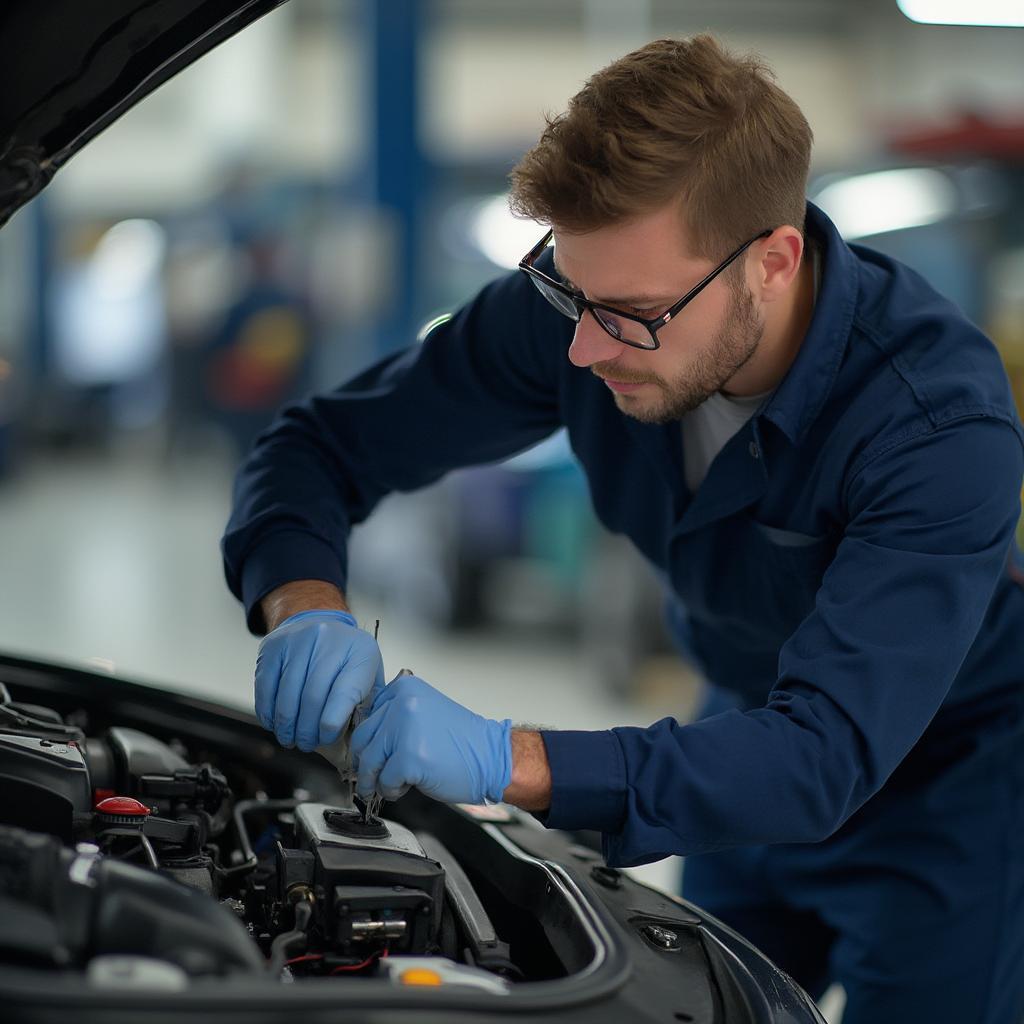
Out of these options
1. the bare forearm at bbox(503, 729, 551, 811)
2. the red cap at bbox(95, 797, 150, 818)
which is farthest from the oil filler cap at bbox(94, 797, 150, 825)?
the bare forearm at bbox(503, 729, 551, 811)

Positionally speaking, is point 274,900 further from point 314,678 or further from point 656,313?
point 656,313

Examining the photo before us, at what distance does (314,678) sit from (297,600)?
0.76ft

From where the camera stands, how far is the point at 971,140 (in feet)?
17.8

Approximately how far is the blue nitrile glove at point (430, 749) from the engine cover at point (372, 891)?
77 mm

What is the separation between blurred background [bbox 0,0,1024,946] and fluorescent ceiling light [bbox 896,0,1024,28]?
0.73 meters

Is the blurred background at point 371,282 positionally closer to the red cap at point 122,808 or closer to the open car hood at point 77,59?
the open car hood at point 77,59

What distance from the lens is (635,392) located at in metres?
1.43

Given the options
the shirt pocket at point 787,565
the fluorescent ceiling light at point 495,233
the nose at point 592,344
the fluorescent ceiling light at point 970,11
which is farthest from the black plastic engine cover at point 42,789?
the fluorescent ceiling light at point 495,233

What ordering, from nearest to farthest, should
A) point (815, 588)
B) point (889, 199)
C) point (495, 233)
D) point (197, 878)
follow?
point (197, 878)
point (815, 588)
point (889, 199)
point (495, 233)

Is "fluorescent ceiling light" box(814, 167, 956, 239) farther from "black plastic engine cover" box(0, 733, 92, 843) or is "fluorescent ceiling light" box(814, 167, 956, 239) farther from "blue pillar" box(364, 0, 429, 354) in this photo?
"black plastic engine cover" box(0, 733, 92, 843)

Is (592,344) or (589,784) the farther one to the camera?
(592,344)

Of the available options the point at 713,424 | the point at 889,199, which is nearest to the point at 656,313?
the point at 713,424

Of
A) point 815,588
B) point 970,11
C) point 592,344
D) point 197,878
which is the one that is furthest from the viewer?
point 970,11

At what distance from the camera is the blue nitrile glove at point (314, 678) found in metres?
1.26
